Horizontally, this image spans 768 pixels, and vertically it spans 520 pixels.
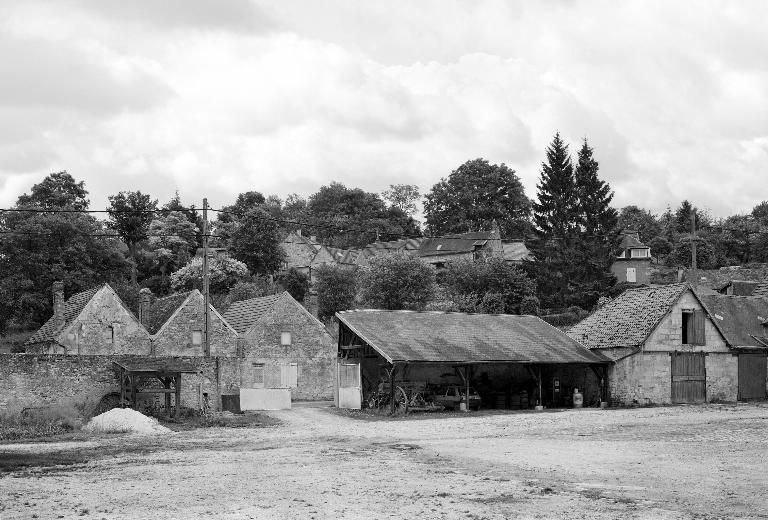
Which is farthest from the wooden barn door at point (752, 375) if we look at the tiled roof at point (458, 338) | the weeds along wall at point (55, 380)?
the weeds along wall at point (55, 380)

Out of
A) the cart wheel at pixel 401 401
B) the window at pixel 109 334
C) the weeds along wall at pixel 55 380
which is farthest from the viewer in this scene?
the window at pixel 109 334

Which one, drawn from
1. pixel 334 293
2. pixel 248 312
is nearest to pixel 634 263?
pixel 334 293

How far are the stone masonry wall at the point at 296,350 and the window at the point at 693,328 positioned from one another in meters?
17.4

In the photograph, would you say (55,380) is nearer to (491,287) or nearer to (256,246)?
(491,287)

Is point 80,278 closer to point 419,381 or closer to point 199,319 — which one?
point 199,319

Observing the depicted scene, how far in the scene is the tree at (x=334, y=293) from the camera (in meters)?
72.6

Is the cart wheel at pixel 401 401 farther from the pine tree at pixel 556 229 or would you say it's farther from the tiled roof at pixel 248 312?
the pine tree at pixel 556 229

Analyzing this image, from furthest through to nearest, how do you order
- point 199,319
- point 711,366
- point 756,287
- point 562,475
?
point 756,287 < point 199,319 < point 711,366 < point 562,475

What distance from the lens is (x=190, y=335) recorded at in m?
48.2

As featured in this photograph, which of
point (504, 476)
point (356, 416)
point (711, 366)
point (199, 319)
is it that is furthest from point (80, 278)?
point (504, 476)

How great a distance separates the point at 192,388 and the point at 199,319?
426 inches

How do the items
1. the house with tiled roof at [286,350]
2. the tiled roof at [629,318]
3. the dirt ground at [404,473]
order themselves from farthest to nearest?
the house with tiled roof at [286,350] → the tiled roof at [629,318] → the dirt ground at [404,473]

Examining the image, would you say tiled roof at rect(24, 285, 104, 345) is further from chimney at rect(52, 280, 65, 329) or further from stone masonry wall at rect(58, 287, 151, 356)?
stone masonry wall at rect(58, 287, 151, 356)

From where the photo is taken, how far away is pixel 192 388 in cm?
3794
